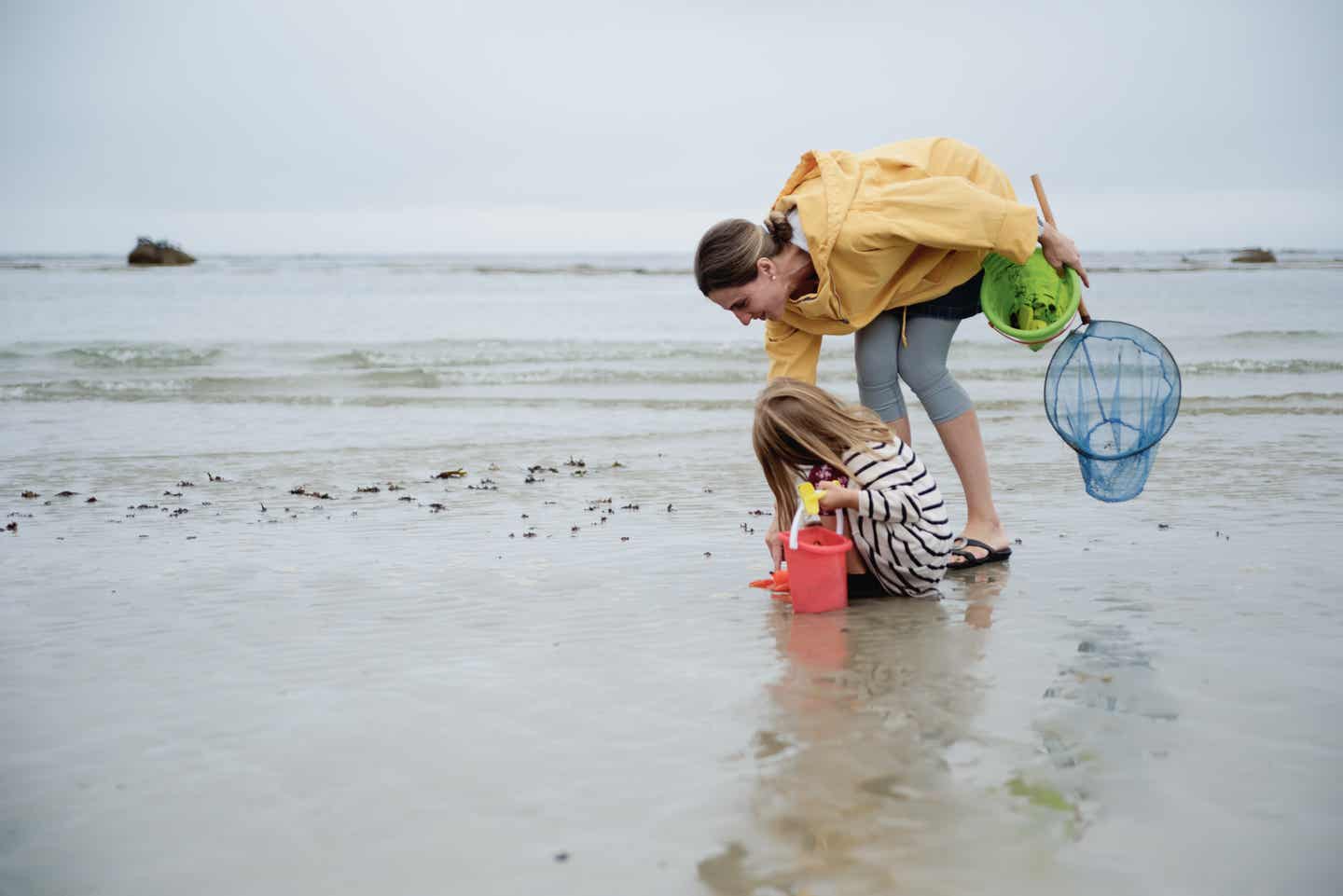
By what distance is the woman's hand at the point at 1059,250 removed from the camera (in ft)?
14.4

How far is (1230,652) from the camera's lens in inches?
140

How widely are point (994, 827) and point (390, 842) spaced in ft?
4.06

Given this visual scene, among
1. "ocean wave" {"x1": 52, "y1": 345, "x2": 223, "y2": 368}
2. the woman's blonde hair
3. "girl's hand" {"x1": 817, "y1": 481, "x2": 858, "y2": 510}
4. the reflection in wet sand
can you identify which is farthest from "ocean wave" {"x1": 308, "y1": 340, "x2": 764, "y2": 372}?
the reflection in wet sand

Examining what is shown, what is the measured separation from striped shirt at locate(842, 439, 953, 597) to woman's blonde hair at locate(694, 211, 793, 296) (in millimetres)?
761

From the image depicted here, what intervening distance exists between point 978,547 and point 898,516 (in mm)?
952

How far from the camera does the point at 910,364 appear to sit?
15.8 feet

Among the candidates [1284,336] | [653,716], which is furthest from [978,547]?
[1284,336]

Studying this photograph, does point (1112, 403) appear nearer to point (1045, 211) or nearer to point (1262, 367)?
point (1045, 211)

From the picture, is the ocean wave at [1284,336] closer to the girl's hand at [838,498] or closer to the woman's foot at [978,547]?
the woman's foot at [978,547]

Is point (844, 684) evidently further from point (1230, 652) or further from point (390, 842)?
point (390, 842)

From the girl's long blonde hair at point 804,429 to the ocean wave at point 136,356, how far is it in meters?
13.8

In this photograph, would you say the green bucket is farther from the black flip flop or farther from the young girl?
the black flip flop

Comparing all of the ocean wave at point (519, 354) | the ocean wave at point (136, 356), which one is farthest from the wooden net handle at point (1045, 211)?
the ocean wave at point (136, 356)

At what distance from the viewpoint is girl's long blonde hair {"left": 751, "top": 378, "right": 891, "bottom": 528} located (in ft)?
13.4
